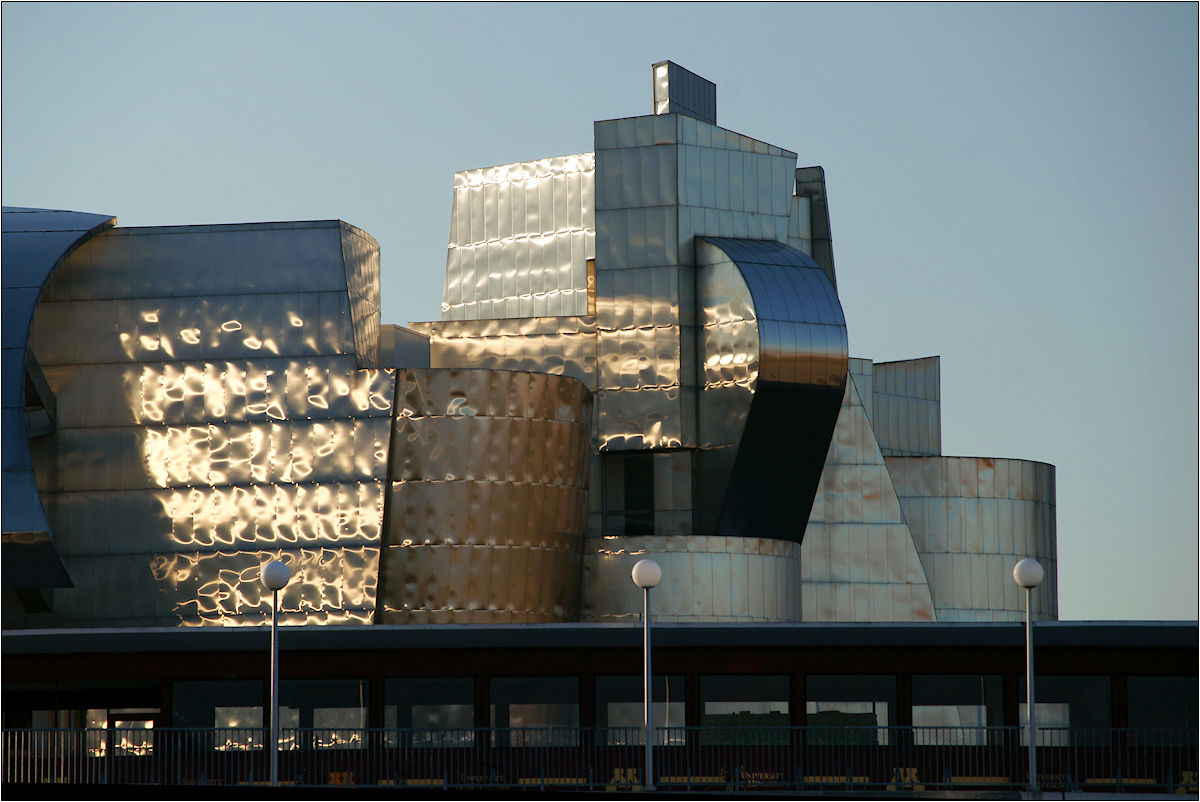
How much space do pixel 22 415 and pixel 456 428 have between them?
34.4ft

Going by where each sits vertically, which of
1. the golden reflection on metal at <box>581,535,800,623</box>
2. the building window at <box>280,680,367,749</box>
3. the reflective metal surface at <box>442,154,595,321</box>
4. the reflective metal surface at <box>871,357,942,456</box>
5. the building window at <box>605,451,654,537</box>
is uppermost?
the reflective metal surface at <box>442,154,595,321</box>

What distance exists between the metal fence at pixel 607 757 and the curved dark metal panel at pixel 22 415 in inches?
330

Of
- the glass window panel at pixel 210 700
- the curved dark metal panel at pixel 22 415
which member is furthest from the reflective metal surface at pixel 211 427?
the glass window panel at pixel 210 700

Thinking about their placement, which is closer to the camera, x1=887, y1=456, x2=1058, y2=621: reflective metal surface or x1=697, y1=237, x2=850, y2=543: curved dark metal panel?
x1=697, y1=237, x2=850, y2=543: curved dark metal panel

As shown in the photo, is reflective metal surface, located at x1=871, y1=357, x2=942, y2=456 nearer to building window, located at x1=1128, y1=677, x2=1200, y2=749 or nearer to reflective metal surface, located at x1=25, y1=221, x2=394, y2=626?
reflective metal surface, located at x1=25, y1=221, x2=394, y2=626

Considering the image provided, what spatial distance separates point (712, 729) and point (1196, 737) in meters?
9.38

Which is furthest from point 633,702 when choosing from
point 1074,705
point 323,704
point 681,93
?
point 681,93

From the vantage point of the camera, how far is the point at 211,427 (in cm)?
4159

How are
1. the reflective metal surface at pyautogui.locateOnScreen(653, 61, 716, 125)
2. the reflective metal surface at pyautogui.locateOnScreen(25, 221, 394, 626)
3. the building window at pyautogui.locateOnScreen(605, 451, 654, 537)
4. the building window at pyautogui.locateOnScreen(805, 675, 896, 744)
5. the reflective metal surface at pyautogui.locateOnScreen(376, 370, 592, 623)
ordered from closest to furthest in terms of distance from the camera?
1. the building window at pyautogui.locateOnScreen(805, 675, 896, 744)
2. the reflective metal surface at pyautogui.locateOnScreen(25, 221, 394, 626)
3. the reflective metal surface at pyautogui.locateOnScreen(376, 370, 592, 623)
4. the building window at pyautogui.locateOnScreen(605, 451, 654, 537)
5. the reflective metal surface at pyautogui.locateOnScreen(653, 61, 716, 125)

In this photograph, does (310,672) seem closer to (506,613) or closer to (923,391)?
(506,613)

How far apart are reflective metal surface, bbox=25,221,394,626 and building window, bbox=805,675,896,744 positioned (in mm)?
12303

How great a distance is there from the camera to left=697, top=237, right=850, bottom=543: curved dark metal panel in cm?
4406

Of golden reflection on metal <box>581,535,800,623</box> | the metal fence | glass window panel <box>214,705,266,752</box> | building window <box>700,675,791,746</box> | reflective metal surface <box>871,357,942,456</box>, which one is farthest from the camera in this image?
reflective metal surface <box>871,357,942,456</box>

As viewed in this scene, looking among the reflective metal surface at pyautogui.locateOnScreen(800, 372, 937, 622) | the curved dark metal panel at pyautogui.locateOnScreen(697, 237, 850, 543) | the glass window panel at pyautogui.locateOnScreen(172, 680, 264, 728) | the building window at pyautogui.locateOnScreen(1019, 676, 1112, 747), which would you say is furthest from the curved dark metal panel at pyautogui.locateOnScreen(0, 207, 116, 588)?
the building window at pyautogui.locateOnScreen(1019, 676, 1112, 747)
